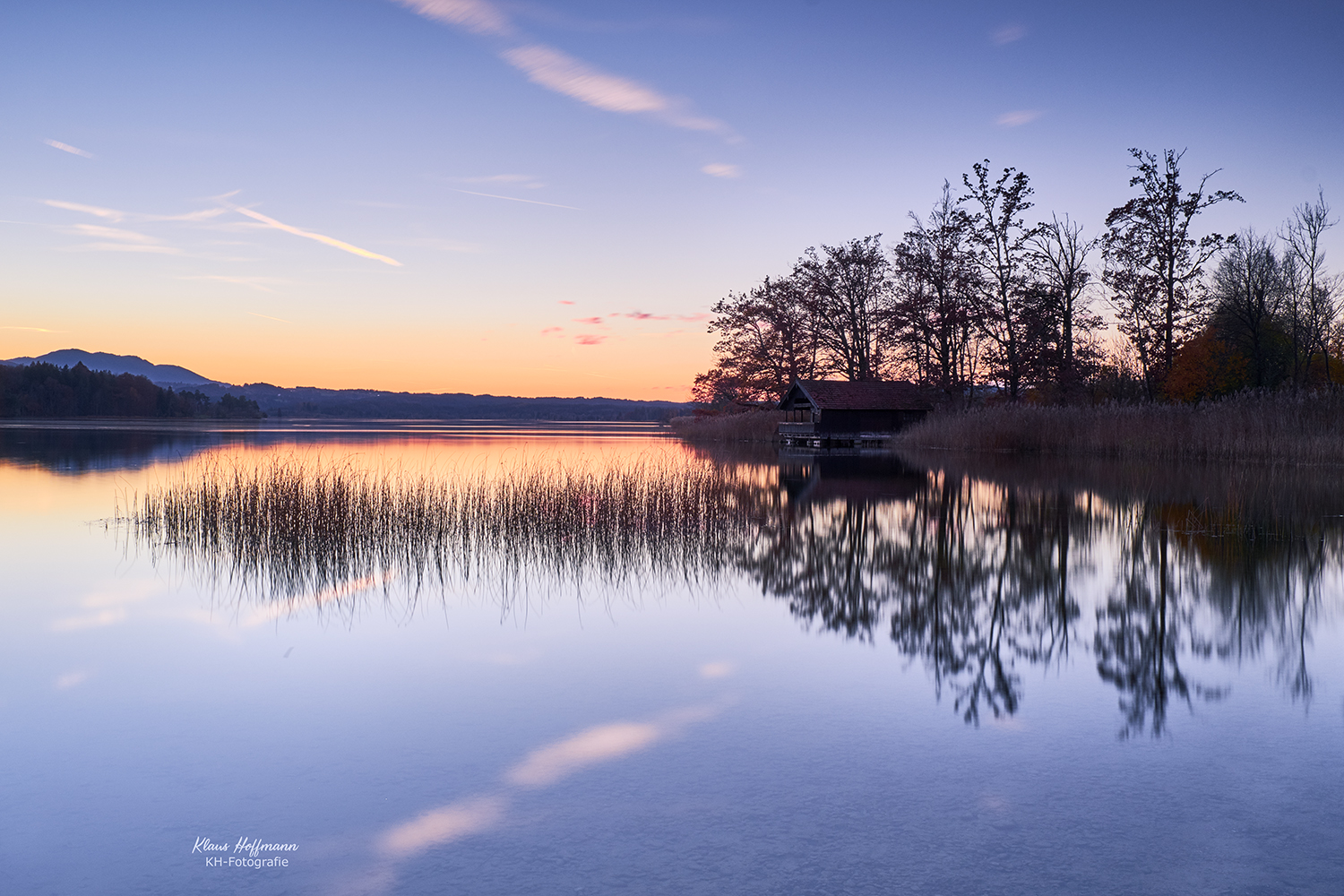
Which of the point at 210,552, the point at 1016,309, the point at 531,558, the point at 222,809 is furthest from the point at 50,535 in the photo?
the point at 1016,309

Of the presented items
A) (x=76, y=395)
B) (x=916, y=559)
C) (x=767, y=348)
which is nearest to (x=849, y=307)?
(x=767, y=348)

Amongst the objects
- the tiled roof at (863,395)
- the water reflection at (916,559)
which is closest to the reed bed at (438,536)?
the water reflection at (916,559)

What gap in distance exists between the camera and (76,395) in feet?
336

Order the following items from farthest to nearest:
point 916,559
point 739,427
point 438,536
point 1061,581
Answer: point 739,427, point 438,536, point 916,559, point 1061,581

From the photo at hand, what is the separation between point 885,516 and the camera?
646 inches

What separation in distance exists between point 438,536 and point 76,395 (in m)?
111

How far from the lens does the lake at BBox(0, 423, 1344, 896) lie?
149 inches

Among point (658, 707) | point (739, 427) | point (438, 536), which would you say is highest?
point (739, 427)

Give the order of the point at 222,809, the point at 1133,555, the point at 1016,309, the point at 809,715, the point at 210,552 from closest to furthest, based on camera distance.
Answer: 1. the point at 222,809
2. the point at 809,715
3. the point at 1133,555
4. the point at 210,552
5. the point at 1016,309

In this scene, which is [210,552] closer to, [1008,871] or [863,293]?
[1008,871]

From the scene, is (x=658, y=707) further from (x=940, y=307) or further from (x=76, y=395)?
(x=76, y=395)

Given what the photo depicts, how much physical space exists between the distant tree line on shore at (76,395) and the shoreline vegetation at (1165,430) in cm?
9806

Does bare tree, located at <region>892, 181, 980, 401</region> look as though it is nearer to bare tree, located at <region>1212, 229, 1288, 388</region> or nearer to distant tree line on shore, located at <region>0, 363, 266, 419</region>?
bare tree, located at <region>1212, 229, 1288, 388</region>

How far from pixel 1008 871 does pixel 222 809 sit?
3643 millimetres
